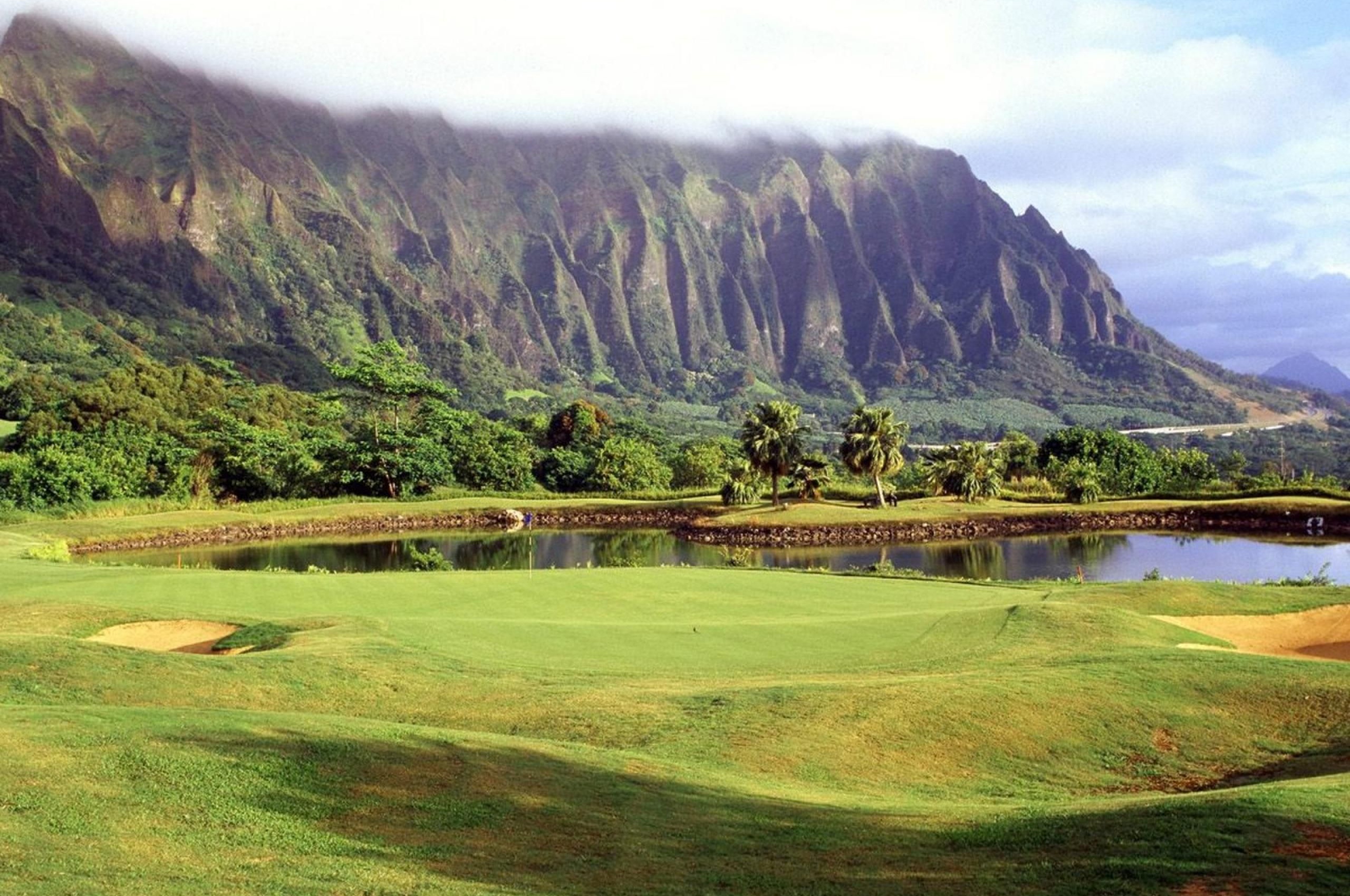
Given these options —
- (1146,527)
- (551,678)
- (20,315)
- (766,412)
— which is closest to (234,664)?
(551,678)

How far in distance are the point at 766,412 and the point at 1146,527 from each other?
2560cm

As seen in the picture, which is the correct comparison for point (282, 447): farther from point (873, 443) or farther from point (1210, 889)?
point (1210, 889)

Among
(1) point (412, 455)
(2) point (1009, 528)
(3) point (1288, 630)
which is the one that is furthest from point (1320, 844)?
(1) point (412, 455)

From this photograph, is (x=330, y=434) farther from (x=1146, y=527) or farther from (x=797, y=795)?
(x=797, y=795)

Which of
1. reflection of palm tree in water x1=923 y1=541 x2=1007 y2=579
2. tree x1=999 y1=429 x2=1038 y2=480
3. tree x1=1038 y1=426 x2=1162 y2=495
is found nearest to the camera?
reflection of palm tree in water x1=923 y1=541 x2=1007 y2=579

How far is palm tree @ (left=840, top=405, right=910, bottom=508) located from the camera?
236 ft

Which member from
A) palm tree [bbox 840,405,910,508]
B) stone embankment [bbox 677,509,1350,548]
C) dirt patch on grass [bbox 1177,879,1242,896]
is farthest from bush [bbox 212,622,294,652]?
palm tree [bbox 840,405,910,508]

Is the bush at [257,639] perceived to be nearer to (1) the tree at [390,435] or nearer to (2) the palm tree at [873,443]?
(2) the palm tree at [873,443]

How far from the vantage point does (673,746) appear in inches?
577

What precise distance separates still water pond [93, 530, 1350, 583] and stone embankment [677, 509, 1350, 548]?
6.96ft

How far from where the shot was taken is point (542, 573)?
3609cm

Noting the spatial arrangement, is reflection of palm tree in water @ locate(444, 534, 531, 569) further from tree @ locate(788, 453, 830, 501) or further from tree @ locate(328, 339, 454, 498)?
tree @ locate(788, 453, 830, 501)

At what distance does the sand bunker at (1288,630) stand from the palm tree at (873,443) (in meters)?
43.8

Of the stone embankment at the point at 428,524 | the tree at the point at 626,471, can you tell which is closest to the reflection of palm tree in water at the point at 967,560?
the stone embankment at the point at 428,524
